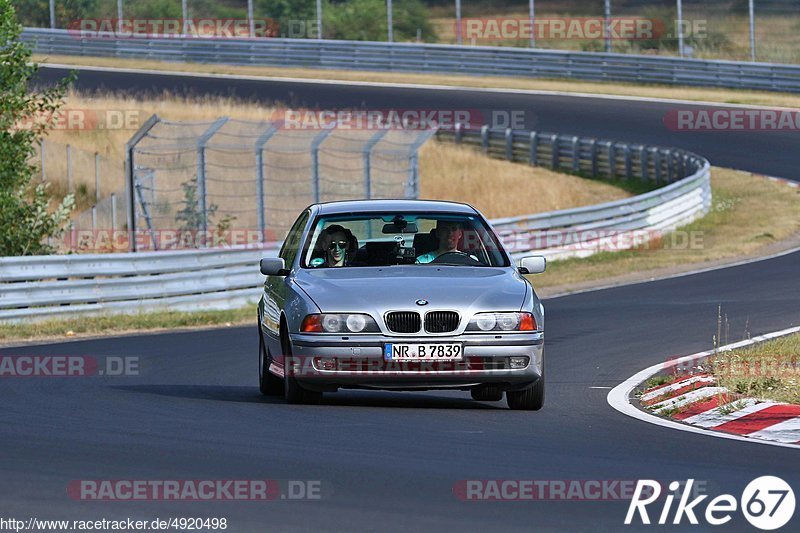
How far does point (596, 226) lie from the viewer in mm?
28016

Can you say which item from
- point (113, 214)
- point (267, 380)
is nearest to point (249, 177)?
point (113, 214)

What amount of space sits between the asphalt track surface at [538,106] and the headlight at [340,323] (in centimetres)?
2784

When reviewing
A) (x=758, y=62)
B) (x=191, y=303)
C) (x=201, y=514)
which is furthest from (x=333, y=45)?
(x=201, y=514)

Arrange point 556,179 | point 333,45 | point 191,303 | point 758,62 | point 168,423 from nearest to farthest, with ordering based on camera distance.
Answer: point 168,423, point 191,303, point 556,179, point 758,62, point 333,45

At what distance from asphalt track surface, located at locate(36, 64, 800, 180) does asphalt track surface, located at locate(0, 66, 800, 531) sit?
26.0 meters

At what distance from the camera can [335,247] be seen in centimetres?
1180

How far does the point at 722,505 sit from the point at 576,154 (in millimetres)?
32409

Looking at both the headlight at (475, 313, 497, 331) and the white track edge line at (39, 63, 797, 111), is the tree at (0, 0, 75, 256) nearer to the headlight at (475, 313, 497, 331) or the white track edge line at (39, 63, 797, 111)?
the headlight at (475, 313, 497, 331)

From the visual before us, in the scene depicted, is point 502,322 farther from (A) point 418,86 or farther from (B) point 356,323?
(A) point 418,86

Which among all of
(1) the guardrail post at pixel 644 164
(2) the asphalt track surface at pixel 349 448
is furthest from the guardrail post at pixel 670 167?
(2) the asphalt track surface at pixel 349 448

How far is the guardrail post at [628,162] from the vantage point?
3839 centimetres

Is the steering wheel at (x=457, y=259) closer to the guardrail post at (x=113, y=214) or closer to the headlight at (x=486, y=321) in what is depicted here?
the headlight at (x=486, y=321)

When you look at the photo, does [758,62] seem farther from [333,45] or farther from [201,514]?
[201,514]

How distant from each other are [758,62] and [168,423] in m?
40.0
